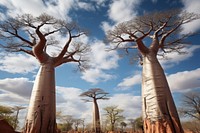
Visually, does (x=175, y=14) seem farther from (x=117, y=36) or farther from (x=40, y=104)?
(x=40, y=104)

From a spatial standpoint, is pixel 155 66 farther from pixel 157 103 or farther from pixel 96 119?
pixel 96 119

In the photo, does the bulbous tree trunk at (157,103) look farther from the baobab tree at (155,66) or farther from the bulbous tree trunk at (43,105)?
the bulbous tree trunk at (43,105)

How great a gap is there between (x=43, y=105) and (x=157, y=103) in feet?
9.98

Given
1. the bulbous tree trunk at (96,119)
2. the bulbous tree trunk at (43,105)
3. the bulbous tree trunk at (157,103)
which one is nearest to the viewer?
the bulbous tree trunk at (157,103)

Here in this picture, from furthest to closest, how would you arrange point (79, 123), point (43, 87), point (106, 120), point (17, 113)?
point (79, 123)
point (106, 120)
point (17, 113)
point (43, 87)

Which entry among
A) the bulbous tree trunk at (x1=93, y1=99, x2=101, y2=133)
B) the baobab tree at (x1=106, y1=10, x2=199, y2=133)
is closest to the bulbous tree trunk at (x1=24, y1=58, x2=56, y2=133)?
the baobab tree at (x1=106, y1=10, x2=199, y2=133)

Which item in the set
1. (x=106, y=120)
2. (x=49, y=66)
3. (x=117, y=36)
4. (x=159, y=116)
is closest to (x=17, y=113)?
(x=106, y=120)

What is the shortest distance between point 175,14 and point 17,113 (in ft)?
63.1

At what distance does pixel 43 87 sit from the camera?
17.0 ft

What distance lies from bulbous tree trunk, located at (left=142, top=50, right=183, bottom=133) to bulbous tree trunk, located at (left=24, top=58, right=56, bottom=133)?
2571mm

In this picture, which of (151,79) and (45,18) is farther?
(45,18)

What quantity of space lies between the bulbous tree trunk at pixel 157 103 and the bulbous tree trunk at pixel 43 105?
8.43 feet

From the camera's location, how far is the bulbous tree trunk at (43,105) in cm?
471

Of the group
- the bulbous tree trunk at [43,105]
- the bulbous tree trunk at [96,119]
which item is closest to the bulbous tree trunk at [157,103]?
the bulbous tree trunk at [43,105]
